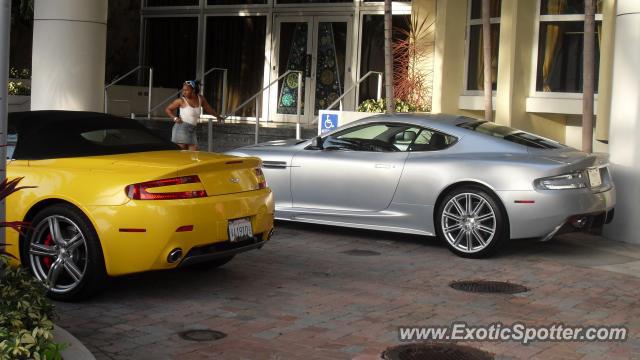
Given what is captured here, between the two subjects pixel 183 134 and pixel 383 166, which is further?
pixel 183 134

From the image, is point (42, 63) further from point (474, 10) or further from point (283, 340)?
point (283, 340)

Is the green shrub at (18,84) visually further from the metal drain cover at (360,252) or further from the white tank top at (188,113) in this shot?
the metal drain cover at (360,252)

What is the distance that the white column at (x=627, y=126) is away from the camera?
1050 centimetres

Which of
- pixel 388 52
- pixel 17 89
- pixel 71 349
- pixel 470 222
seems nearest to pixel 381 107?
pixel 388 52

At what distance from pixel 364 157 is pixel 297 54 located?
1116 cm

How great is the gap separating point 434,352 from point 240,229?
6.65 ft

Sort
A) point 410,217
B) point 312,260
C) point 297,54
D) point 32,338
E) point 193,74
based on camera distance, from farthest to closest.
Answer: point 193,74
point 297,54
point 410,217
point 312,260
point 32,338

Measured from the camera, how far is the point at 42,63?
14.7m

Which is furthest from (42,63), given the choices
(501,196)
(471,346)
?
(471,346)

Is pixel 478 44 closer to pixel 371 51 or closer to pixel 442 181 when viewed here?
pixel 371 51

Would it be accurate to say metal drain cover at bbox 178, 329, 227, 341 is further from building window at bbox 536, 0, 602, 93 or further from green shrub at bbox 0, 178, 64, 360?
building window at bbox 536, 0, 602, 93

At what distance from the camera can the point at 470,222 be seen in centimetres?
920

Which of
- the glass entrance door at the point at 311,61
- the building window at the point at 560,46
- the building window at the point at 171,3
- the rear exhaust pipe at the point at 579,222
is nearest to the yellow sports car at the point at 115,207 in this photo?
the rear exhaust pipe at the point at 579,222

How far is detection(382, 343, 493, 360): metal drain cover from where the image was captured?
5715 millimetres
